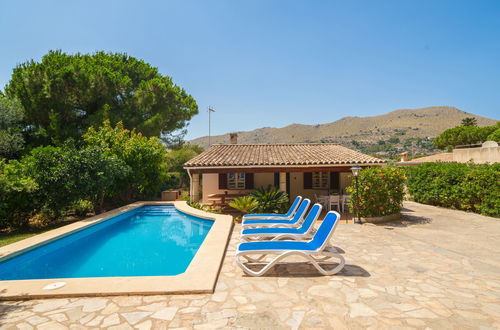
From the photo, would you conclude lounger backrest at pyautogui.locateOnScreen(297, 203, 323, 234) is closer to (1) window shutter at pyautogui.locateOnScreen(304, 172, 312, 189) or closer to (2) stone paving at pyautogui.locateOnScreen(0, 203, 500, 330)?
(2) stone paving at pyautogui.locateOnScreen(0, 203, 500, 330)

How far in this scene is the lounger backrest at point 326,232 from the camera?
194 inches

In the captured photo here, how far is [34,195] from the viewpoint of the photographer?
9438mm

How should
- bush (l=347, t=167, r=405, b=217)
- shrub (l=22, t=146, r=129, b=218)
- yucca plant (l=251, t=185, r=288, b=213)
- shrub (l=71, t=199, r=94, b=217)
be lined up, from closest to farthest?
1. shrub (l=22, t=146, r=129, b=218)
2. bush (l=347, t=167, r=405, b=217)
3. yucca plant (l=251, t=185, r=288, b=213)
4. shrub (l=71, t=199, r=94, b=217)

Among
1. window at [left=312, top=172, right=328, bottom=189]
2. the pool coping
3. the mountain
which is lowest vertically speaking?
the pool coping

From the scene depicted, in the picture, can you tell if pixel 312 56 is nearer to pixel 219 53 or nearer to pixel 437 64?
pixel 219 53

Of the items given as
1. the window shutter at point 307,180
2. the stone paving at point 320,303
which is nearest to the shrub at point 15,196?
the stone paving at point 320,303

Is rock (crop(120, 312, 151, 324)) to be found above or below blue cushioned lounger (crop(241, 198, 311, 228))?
below

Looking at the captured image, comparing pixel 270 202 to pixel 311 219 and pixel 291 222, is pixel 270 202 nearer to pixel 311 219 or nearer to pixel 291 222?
pixel 291 222

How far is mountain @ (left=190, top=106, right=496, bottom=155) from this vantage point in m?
67.2

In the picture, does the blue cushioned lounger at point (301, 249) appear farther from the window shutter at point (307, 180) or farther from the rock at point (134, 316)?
the window shutter at point (307, 180)

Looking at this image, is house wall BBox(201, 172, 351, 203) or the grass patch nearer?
the grass patch

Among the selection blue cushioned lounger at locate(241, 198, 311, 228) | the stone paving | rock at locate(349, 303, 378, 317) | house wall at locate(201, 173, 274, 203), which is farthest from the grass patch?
rock at locate(349, 303, 378, 317)

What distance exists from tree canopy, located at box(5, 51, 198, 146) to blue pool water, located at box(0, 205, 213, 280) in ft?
35.2

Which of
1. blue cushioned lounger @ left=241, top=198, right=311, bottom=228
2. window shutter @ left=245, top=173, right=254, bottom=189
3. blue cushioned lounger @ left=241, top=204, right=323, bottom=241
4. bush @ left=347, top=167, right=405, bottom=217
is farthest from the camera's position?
window shutter @ left=245, top=173, right=254, bottom=189
